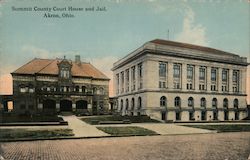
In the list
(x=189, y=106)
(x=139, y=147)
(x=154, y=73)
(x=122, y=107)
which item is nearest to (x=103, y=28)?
(x=139, y=147)

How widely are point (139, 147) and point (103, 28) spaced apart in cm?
772

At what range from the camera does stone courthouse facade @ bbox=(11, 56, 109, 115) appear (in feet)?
112

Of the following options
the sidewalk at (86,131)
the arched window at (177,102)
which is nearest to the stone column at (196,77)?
the arched window at (177,102)

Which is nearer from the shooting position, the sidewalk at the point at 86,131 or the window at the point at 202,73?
the sidewalk at the point at 86,131

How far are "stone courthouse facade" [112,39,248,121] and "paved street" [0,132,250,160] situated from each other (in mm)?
19688

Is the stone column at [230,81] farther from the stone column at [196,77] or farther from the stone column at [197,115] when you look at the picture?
the stone column at [197,115]

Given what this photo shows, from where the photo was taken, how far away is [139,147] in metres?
15.1

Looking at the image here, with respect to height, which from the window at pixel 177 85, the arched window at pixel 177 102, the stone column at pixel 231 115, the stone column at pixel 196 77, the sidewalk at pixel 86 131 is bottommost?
the stone column at pixel 231 115

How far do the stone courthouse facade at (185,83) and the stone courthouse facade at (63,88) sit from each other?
714 centimetres

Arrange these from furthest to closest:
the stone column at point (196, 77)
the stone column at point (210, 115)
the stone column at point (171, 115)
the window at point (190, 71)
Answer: the stone column at point (210, 115), the stone column at point (196, 77), the window at point (190, 71), the stone column at point (171, 115)

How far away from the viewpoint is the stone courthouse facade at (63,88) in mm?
34281

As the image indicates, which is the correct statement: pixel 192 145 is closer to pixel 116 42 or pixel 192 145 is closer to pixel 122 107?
pixel 116 42

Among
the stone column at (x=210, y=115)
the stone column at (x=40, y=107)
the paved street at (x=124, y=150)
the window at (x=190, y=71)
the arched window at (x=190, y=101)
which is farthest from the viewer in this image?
the stone column at (x=210, y=115)

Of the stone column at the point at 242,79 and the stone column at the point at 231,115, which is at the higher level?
the stone column at the point at 242,79
